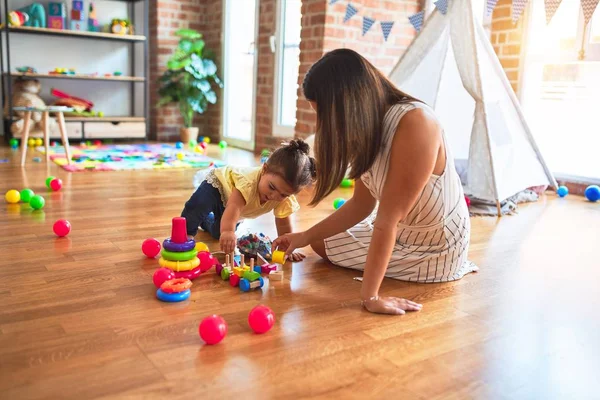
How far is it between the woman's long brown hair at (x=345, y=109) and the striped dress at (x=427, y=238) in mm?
160

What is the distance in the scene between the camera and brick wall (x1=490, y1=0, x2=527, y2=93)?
147 inches

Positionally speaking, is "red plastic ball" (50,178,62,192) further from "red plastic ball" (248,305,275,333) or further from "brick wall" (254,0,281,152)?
"brick wall" (254,0,281,152)

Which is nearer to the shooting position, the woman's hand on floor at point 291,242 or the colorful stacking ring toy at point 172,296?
the colorful stacking ring toy at point 172,296

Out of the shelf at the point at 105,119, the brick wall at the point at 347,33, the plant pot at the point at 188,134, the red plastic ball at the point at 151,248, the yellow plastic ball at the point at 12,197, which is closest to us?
the red plastic ball at the point at 151,248

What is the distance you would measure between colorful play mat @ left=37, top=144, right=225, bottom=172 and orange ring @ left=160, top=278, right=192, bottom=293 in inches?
95.4

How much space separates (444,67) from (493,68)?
363 mm

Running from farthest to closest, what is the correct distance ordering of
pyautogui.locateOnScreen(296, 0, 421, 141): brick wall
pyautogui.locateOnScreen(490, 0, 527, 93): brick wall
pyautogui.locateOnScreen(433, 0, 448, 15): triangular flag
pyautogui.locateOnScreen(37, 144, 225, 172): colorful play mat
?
pyautogui.locateOnScreen(296, 0, 421, 141): brick wall, pyautogui.locateOnScreen(37, 144, 225, 172): colorful play mat, pyautogui.locateOnScreen(490, 0, 527, 93): brick wall, pyautogui.locateOnScreen(433, 0, 448, 15): triangular flag

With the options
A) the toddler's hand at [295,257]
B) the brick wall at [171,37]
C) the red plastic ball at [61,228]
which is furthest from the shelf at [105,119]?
the toddler's hand at [295,257]

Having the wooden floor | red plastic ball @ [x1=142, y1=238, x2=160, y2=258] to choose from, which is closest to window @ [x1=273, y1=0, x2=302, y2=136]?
the wooden floor

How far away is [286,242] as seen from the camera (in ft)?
6.11

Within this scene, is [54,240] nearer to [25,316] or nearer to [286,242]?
[25,316]

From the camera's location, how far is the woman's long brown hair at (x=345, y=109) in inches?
54.1

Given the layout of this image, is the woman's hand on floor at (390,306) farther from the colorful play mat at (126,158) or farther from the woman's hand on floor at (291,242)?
the colorful play mat at (126,158)

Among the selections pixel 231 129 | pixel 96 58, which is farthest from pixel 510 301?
pixel 96 58
